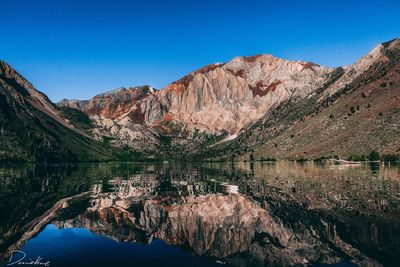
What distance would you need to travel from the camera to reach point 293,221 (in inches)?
1480

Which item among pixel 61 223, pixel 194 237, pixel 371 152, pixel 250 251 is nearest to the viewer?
pixel 250 251

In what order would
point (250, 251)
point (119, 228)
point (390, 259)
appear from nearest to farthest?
point (390, 259), point (250, 251), point (119, 228)

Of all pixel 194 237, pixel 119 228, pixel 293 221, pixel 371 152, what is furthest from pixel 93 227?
pixel 371 152

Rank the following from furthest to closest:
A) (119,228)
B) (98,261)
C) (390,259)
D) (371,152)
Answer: (371,152), (119,228), (98,261), (390,259)

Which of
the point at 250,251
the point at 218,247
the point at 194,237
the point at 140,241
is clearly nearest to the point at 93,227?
the point at 140,241

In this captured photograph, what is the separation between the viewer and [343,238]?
29766 millimetres

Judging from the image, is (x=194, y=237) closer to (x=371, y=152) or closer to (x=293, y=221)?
(x=293, y=221)

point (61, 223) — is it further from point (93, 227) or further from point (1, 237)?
point (1, 237)

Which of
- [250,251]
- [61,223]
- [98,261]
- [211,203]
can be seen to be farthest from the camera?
[211,203]

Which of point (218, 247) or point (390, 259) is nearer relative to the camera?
point (390, 259)

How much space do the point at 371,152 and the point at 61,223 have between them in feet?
593

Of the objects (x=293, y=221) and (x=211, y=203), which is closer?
(x=293, y=221)

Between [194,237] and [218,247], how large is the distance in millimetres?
3737

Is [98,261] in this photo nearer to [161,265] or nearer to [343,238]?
[161,265]
